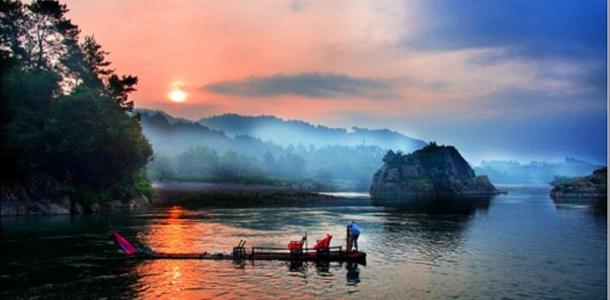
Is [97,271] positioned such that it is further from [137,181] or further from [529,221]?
[137,181]

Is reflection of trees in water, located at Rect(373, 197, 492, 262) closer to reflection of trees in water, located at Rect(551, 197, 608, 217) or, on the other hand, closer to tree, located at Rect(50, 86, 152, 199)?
reflection of trees in water, located at Rect(551, 197, 608, 217)

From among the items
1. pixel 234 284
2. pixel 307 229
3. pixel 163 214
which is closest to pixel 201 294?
pixel 234 284

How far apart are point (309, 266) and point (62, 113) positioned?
244 ft

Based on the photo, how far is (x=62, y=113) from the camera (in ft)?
327

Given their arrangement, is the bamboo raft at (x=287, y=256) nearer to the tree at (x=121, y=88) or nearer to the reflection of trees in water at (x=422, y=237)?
the reflection of trees in water at (x=422, y=237)

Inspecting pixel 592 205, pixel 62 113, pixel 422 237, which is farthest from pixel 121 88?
pixel 592 205

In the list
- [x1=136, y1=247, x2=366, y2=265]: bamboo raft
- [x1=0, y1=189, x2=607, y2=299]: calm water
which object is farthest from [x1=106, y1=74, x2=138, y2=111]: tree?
[x1=136, y1=247, x2=366, y2=265]: bamboo raft

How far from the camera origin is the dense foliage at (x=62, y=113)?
97.2 metres

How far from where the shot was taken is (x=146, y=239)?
66375mm

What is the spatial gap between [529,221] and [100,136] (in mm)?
89950

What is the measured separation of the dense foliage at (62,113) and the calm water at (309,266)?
64.9 feet

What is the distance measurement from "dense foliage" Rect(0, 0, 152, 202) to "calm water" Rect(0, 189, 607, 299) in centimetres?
1980

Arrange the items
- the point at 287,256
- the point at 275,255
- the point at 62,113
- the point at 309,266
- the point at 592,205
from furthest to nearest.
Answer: the point at 592,205 < the point at 62,113 < the point at 275,255 < the point at 287,256 < the point at 309,266

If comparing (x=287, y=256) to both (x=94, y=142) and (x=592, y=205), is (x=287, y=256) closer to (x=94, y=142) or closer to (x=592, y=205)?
(x=94, y=142)
